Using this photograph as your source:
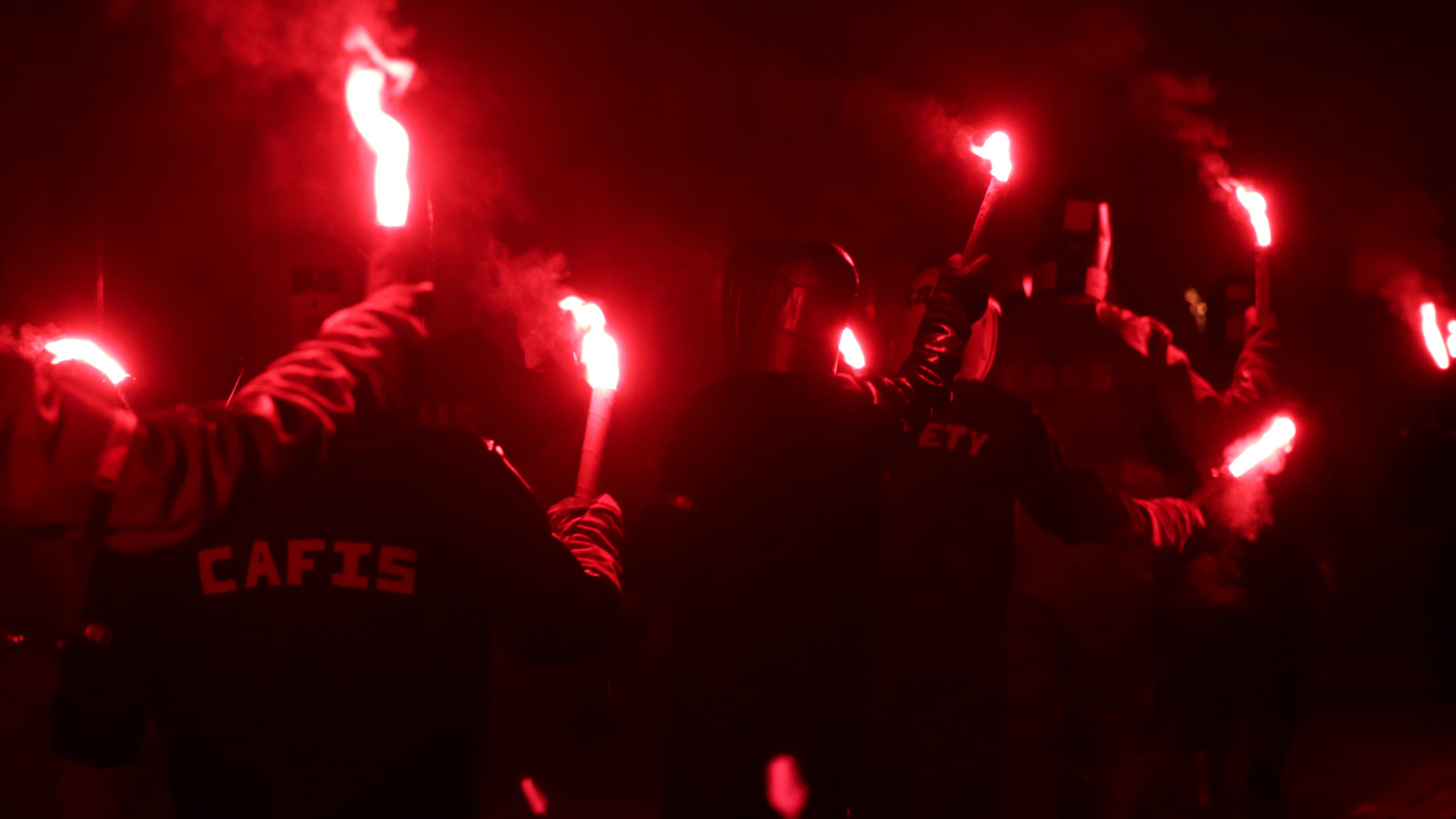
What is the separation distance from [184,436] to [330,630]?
70 cm

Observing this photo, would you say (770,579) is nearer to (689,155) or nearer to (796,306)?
(796,306)

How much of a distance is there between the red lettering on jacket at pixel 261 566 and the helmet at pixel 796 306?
1.60 metres

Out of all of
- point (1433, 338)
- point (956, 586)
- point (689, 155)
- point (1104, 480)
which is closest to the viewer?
point (956, 586)

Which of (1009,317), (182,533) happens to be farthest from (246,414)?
(1009,317)

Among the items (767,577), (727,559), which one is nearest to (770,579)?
(767,577)

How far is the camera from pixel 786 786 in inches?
117

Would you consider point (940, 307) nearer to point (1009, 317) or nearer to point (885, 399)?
point (885, 399)

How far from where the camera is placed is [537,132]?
7898mm

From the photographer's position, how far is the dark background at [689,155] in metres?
7.25

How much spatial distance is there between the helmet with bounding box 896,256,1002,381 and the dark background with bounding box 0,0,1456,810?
2132mm

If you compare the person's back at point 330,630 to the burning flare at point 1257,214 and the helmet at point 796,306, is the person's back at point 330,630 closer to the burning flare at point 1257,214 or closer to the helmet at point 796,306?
the helmet at point 796,306

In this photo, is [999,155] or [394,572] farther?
[999,155]

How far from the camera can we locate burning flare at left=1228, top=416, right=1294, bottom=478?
12.8ft

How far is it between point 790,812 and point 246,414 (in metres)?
1.96
